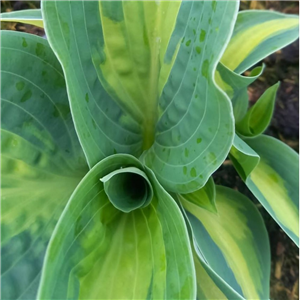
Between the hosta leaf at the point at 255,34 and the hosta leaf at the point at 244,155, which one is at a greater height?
the hosta leaf at the point at 255,34

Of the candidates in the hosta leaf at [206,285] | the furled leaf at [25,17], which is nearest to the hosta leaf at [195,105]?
the hosta leaf at [206,285]

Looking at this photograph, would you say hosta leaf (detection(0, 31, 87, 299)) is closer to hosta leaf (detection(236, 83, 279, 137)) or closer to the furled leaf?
the furled leaf

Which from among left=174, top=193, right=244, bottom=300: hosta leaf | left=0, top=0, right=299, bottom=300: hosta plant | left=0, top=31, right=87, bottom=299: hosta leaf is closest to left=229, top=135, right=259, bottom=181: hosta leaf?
left=0, top=0, right=299, bottom=300: hosta plant

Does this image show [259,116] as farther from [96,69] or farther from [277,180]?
[96,69]

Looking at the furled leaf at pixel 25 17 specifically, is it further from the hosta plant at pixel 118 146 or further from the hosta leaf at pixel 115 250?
the hosta leaf at pixel 115 250

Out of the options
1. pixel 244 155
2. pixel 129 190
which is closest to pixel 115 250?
pixel 129 190
